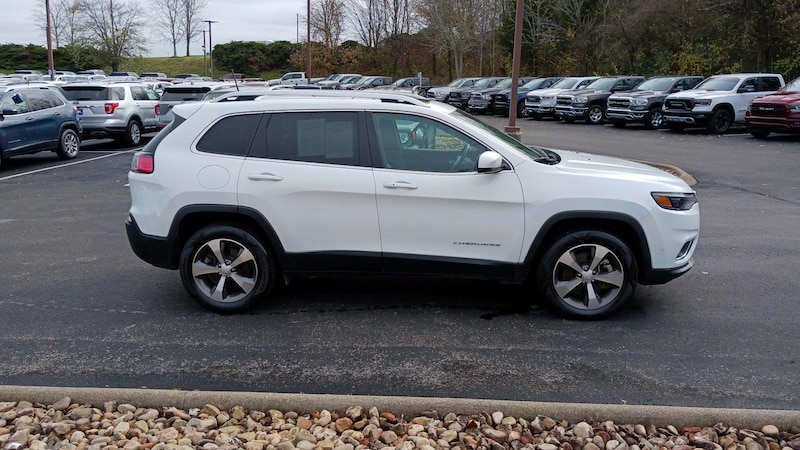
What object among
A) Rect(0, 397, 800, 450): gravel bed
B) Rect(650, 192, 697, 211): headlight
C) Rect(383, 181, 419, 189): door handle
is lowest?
Rect(0, 397, 800, 450): gravel bed

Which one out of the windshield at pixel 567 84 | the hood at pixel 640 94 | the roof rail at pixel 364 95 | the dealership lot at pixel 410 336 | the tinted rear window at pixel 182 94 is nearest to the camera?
the dealership lot at pixel 410 336

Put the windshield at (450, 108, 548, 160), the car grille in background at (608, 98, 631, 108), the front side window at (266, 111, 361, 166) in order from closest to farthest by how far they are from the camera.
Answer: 1. the front side window at (266, 111, 361, 166)
2. the windshield at (450, 108, 548, 160)
3. the car grille in background at (608, 98, 631, 108)

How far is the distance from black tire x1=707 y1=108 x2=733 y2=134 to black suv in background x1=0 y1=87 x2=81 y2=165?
18.1m

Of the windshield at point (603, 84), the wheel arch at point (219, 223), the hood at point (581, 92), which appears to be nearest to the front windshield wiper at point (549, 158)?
the wheel arch at point (219, 223)

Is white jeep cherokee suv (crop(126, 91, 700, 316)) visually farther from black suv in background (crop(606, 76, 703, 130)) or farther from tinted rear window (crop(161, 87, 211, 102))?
black suv in background (crop(606, 76, 703, 130))

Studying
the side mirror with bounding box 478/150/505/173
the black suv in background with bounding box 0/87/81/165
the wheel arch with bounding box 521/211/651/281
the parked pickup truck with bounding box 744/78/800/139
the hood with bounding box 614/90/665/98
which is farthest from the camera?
the hood with bounding box 614/90/665/98

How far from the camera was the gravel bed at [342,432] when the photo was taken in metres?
3.81

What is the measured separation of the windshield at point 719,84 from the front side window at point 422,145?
2041 cm

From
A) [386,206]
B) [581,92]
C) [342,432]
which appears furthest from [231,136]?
[581,92]

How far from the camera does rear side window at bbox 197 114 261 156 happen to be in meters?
5.96

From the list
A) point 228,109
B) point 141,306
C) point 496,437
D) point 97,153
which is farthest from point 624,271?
point 97,153

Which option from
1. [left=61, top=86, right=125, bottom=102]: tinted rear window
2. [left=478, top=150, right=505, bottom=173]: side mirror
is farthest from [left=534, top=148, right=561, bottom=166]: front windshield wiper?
[left=61, top=86, right=125, bottom=102]: tinted rear window

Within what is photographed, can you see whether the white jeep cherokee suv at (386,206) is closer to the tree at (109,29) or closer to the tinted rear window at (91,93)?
the tinted rear window at (91,93)

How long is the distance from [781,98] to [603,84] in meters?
9.57
